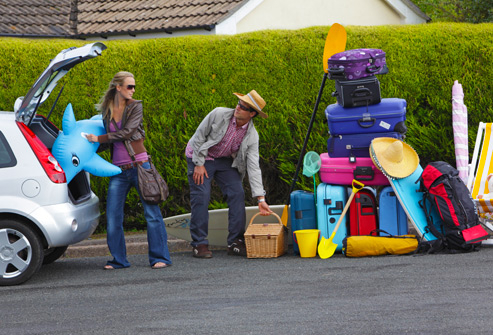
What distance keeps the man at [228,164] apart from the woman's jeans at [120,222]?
625 mm

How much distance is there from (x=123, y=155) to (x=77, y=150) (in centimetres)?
46

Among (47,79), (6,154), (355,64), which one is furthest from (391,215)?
(6,154)

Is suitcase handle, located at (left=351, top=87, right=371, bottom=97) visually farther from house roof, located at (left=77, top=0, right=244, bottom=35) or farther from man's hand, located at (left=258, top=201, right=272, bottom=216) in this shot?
house roof, located at (left=77, top=0, right=244, bottom=35)

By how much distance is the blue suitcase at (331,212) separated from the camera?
830cm

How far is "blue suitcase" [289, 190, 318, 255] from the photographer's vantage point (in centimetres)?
852

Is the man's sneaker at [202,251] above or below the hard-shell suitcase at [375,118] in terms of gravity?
below

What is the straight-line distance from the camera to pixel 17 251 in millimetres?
7188

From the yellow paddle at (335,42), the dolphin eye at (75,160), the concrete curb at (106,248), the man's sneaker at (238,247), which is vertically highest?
the yellow paddle at (335,42)

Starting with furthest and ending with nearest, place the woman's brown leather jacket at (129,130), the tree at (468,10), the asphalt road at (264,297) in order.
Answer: the tree at (468,10) → the woman's brown leather jacket at (129,130) → the asphalt road at (264,297)

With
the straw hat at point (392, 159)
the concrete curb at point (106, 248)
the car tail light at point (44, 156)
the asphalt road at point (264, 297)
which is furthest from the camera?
the concrete curb at point (106, 248)

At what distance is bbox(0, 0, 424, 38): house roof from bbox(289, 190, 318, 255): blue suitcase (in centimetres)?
782

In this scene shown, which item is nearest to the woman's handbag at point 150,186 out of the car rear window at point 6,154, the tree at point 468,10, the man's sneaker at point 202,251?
the man's sneaker at point 202,251

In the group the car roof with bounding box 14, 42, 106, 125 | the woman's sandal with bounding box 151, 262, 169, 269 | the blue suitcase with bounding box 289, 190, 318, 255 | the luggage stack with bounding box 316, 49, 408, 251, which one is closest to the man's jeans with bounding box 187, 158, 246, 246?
the blue suitcase with bounding box 289, 190, 318, 255

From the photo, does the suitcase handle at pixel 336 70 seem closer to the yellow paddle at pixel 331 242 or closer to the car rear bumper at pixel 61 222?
the yellow paddle at pixel 331 242
